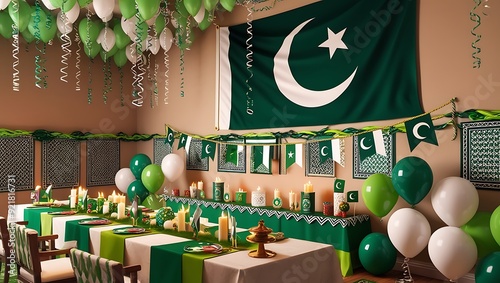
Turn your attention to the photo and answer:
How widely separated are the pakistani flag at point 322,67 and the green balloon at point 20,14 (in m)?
2.48

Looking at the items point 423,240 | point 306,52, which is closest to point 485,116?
point 423,240

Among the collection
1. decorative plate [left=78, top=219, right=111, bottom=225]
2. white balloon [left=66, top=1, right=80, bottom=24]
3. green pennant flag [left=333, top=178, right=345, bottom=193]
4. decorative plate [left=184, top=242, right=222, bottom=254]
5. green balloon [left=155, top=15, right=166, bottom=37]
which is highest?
green balloon [left=155, top=15, right=166, bottom=37]

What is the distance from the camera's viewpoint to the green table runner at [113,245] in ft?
10.1

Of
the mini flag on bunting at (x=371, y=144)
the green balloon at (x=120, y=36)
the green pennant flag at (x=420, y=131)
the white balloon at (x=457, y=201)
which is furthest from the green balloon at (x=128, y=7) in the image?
the white balloon at (x=457, y=201)

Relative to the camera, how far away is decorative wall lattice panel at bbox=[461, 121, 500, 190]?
3.86 m

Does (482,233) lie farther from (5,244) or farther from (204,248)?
(5,244)

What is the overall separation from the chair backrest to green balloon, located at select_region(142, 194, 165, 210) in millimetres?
3942

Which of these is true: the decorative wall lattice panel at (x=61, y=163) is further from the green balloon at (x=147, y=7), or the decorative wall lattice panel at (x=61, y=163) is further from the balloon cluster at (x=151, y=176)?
the green balloon at (x=147, y=7)

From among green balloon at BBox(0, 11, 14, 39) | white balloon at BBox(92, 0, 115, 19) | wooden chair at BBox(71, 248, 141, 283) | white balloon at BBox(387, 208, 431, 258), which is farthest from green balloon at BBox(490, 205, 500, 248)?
green balloon at BBox(0, 11, 14, 39)

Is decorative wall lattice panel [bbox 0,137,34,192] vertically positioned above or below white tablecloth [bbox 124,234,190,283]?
above

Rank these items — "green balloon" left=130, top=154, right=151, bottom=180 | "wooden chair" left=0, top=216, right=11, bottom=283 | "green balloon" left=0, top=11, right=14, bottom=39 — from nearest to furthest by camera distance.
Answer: "wooden chair" left=0, top=216, right=11, bottom=283 < "green balloon" left=0, top=11, right=14, bottom=39 < "green balloon" left=130, top=154, right=151, bottom=180

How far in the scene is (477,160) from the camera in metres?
3.96

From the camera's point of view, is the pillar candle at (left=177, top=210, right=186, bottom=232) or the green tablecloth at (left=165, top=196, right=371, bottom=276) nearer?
the pillar candle at (left=177, top=210, right=186, bottom=232)

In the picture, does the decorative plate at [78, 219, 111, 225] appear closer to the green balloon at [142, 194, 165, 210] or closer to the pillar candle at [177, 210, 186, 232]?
the pillar candle at [177, 210, 186, 232]
